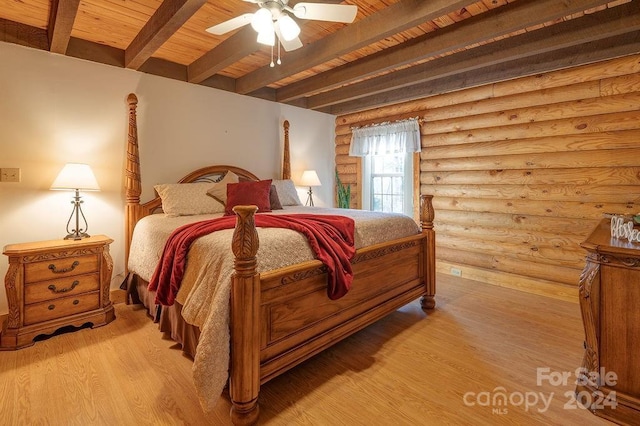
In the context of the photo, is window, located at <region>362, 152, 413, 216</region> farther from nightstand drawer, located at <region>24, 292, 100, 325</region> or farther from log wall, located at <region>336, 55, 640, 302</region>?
nightstand drawer, located at <region>24, 292, 100, 325</region>

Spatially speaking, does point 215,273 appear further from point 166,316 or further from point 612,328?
point 612,328

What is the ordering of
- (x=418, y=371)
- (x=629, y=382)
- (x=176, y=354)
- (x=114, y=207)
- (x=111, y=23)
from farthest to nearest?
(x=114, y=207) → (x=111, y=23) → (x=176, y=354) → (x=418, y=371) → (x=629, y=382)

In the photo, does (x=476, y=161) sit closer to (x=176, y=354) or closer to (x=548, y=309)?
(x=548, y=309)

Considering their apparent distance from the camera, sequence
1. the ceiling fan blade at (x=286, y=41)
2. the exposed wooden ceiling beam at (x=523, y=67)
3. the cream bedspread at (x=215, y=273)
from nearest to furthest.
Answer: the cream bedspread at (x=215, y=273) < the ceiling fan blade at (x=286, y=41) < the exposed wooden ceiling beam at (x=523, y=67)

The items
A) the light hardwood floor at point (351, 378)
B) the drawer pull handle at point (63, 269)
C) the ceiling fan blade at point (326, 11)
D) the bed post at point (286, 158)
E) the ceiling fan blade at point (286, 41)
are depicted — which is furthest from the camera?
the bed post at point (286, 158)

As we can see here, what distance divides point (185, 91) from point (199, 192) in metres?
1.31

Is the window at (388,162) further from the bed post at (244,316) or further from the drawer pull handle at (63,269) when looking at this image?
the drawer pull handle at (63,269)

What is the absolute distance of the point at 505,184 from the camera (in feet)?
12.2

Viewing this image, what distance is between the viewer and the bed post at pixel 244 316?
61.1 inches

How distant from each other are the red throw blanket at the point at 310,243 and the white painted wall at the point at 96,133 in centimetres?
153

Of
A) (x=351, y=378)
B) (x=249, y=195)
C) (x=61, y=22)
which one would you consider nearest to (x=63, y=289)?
(x=249, y=195)

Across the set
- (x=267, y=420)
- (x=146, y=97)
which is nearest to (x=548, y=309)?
(x=267, y=420)

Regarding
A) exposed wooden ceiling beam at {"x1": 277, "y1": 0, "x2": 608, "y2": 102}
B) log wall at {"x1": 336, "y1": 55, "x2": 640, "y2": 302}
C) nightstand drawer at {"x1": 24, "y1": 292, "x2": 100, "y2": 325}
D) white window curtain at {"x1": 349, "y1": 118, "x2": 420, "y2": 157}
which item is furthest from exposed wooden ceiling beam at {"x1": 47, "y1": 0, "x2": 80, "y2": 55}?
log wall at {"x1": 336, "y1": 55, "x2": 640, "y2": 302}

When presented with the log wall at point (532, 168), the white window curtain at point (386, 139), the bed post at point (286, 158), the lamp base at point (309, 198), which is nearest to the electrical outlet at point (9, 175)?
the bed post at point (286, 158)
